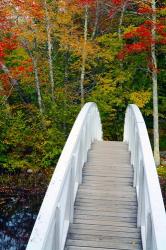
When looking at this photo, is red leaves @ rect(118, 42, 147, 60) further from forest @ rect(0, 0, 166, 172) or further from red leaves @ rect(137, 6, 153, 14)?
red leaves @ rect(137, 6, 153, 14)

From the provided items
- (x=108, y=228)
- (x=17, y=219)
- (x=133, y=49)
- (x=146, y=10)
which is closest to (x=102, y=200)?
(x=108, y=228)

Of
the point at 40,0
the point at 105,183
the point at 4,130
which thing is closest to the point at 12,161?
the point at 4,130

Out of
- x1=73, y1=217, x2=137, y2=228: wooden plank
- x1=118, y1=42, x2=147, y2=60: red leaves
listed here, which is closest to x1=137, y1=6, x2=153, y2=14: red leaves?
x1=118, y1=42, x2=147, y2=60: red leaves

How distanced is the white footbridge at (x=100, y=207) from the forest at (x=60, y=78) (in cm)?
816

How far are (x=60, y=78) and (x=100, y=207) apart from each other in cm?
1537

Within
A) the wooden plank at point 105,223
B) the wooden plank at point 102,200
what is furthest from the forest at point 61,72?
the wooden plank at point 105,223

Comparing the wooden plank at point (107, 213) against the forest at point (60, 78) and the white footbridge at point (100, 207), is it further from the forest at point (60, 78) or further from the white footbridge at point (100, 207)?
the forest at point (60, 78)

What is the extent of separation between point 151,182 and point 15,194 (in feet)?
38.2

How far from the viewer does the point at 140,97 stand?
1986 cm

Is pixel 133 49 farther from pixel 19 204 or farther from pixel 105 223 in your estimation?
pixel 105 223

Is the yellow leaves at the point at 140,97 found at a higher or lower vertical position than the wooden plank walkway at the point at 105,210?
lower

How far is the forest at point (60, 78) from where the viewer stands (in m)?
17.8

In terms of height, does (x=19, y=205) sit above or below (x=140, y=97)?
below

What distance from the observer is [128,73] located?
824 inches
